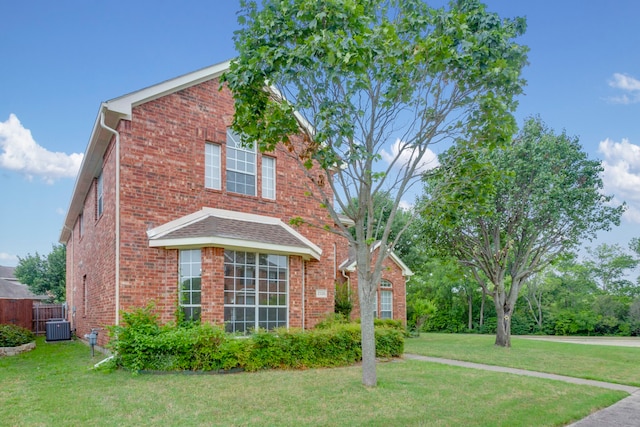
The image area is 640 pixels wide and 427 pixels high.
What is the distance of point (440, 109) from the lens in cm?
923

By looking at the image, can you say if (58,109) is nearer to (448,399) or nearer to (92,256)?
(92,256)

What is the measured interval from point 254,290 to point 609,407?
8.15 m

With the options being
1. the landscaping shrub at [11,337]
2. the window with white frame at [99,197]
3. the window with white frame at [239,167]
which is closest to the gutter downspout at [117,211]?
the window with white frame at [99,197]

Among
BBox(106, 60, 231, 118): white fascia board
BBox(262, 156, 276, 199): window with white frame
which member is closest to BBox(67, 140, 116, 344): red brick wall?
BBox(106, 60, 231, 118): white fascia board

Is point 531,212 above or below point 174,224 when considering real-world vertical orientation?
above

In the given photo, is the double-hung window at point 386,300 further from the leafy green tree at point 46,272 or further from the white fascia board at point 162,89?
the leafy green tree at point 46,272

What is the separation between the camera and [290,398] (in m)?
7.59

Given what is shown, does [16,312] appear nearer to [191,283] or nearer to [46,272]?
[191,283]

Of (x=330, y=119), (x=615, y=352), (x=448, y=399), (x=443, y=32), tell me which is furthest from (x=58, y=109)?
(x=615, y=352)

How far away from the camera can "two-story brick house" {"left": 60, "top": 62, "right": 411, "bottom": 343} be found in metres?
11.6

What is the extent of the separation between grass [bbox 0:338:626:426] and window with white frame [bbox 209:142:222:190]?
210 inches

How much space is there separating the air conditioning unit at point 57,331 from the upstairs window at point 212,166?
9.28 meters

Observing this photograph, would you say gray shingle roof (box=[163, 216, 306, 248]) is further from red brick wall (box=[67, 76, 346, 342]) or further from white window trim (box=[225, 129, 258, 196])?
white window trim (box=[225, 129, 258, 196])

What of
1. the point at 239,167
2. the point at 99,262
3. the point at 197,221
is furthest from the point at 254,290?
the point at 99,262
